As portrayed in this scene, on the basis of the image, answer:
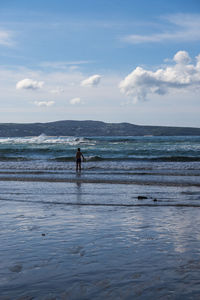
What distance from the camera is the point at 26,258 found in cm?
481

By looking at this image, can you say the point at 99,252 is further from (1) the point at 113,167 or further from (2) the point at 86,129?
(2) the point at 86,129

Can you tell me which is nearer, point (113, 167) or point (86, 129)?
point (113, 167)

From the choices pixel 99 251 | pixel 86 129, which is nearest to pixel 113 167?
pixel 99 251

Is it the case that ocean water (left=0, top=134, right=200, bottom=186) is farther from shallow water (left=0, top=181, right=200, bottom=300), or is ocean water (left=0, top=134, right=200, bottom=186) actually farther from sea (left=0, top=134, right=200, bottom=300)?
shallow water (left=0, top=181, right=200, bottom=300)

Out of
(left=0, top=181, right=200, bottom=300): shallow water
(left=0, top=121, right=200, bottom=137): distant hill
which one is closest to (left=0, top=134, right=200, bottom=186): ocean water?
(left=0, top=181, right=200, bottom=300): shallow water

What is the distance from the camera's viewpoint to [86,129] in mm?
163625

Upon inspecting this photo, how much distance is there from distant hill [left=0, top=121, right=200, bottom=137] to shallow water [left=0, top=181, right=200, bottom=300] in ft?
441

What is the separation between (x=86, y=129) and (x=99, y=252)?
6263 inches

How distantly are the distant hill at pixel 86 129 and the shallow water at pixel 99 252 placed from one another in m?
134

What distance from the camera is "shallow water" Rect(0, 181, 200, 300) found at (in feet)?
12.5

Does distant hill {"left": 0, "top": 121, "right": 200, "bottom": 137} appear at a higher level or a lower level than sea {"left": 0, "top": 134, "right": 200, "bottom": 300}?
higher

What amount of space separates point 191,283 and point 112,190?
9.54m

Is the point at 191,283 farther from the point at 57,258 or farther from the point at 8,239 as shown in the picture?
the point at 8,239

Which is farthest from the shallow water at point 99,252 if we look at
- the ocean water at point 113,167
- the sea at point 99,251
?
the ocean water at point 113,167
